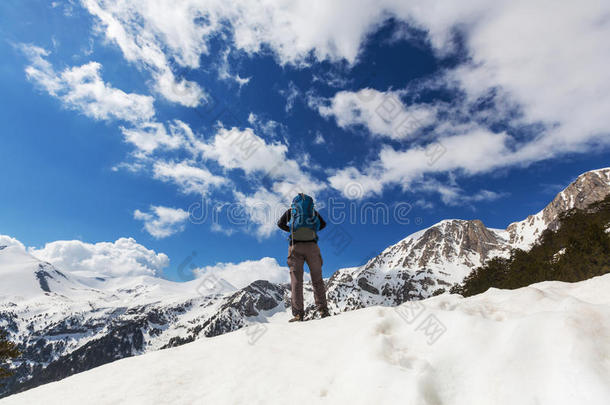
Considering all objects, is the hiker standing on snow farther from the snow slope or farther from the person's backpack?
the snow slope

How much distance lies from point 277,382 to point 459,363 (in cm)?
253

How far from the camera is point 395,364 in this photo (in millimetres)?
4020

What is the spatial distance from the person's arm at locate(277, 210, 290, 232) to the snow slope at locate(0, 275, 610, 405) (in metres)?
3.86

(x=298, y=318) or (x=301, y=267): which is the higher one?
(x=301, y=267)

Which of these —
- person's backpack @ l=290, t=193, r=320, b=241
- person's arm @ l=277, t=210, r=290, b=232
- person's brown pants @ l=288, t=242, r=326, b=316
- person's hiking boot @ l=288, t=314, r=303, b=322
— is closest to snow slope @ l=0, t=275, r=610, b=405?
person's hiking boot @ l=288, t=314, r=303, b=322

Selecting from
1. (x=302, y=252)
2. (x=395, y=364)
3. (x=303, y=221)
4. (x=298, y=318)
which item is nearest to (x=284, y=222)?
(x=303, y=221)

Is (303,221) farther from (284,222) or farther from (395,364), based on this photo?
(395,364)

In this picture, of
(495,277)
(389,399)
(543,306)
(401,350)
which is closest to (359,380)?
(389,399)

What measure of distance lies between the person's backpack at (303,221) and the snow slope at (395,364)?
3379 millimetres

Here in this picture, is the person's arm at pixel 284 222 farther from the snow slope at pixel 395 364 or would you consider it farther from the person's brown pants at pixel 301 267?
the snow slope at pixel 395 364

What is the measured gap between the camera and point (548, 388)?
9.33 ft

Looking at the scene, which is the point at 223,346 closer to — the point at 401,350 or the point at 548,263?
the point at 401,350

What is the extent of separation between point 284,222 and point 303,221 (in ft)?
2.51

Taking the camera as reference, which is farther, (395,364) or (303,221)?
(303,221)
